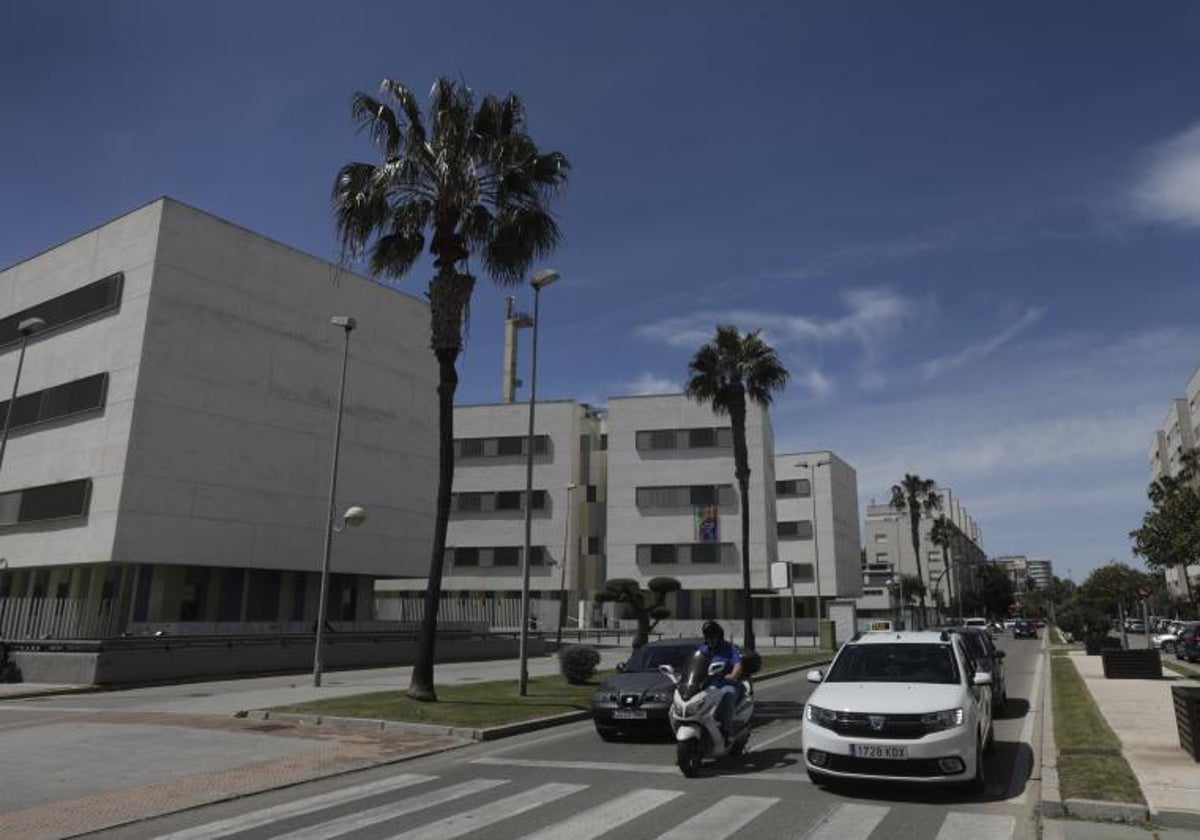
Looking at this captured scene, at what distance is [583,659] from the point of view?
21.3m

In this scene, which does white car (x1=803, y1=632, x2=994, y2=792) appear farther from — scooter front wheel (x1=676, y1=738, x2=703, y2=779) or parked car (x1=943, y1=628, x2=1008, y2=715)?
parked car (x1=943, y1=628, x2=1008, y2=715)

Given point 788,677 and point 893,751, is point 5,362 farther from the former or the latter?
point 893,751

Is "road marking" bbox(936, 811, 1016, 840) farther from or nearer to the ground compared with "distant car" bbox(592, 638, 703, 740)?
nearer to the ground

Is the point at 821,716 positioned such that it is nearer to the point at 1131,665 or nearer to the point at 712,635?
the point at 712,635

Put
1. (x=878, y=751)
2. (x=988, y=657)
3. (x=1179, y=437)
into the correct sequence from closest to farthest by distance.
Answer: (x=878, y=751) < (x=988, y=657) < (x=1179, y=437)

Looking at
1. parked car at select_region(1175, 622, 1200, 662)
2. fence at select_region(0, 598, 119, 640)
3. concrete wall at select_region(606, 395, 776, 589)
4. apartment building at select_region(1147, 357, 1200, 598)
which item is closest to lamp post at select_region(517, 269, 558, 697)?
fence at select_region(0, 598, 119, 640)

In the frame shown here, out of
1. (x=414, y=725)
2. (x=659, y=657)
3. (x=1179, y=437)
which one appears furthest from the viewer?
(x=1179, y=437)

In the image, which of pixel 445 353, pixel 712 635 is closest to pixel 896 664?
pixel 712 635

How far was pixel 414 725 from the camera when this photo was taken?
13.9m

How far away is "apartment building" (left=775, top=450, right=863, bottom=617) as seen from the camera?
236 ft

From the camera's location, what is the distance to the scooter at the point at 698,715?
388 inches

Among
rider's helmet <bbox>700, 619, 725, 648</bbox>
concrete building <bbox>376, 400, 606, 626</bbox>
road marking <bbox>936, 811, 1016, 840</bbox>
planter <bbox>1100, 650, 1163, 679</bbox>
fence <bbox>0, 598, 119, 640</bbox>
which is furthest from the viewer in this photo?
concrete building <bbox>376, 400, 606, 626</bbox>

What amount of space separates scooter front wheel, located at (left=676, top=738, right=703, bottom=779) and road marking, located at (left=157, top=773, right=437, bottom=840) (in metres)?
3.00

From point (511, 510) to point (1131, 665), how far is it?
Answer: 4573 centimetres
